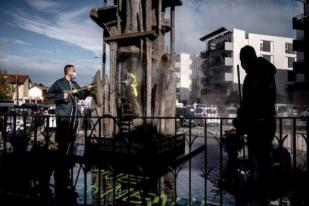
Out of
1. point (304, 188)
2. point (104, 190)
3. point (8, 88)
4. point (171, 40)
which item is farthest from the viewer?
point (8, 88)

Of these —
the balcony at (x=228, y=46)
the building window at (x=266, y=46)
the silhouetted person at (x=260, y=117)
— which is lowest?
the silhouetted person at (x=260, y=117)

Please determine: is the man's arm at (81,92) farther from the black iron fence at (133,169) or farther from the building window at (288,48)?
the building window at (288,48)

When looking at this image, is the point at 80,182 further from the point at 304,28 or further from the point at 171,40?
the point at 304,28

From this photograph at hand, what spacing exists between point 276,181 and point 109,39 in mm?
7908

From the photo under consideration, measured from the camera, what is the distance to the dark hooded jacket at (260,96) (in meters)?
4.07

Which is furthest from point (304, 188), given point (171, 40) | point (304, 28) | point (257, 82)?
point (304, 28)

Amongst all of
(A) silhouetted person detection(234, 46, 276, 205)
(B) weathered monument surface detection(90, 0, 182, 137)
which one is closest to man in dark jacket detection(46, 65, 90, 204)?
(B) weathered monument surface detection(90, 0, 182, 137)

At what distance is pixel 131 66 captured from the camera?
34.8 feet

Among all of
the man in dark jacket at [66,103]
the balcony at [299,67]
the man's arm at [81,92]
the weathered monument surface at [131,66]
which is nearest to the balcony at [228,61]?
the balcony at [299,67]

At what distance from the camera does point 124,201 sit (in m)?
5.63

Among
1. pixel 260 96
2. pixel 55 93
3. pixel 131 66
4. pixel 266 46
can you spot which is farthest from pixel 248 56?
pixel 266 46

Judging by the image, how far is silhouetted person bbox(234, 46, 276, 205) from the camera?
397 centimetres

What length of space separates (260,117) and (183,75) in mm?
70724

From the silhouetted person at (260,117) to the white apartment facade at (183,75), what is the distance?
2690 inches
